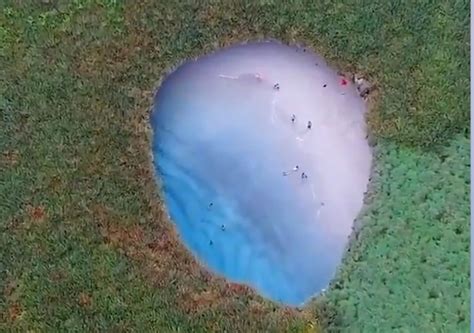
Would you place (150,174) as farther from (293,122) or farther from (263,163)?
(293,122)

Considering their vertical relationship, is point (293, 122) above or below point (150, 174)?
above

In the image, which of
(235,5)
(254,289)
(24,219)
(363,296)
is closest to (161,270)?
(254,289)

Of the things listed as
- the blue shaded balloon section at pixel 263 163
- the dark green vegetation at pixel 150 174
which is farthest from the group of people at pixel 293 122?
the dark green vegetation at pixel 150 174

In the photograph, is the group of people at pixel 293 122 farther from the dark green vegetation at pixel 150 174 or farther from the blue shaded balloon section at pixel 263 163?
the dark green vegetation at pixel 150 174

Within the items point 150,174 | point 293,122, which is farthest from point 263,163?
point 150,174

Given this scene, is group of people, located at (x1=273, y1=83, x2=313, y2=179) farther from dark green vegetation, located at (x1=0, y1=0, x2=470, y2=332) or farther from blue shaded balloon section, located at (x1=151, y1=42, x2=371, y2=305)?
dark green vegetation, located at (x1=0, y1=0, x2=470, y2=332)
